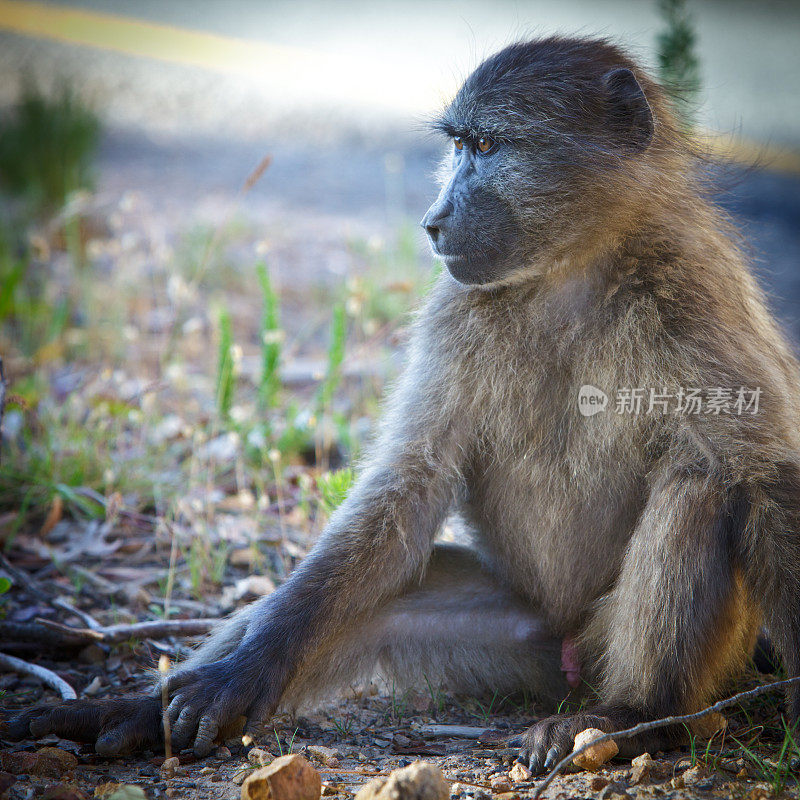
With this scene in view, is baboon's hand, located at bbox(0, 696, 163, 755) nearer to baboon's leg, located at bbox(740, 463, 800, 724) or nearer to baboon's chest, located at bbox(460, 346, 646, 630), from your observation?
baboon's chest, located at bbox(460, 346, 646, 630)

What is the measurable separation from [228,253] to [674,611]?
15.1 ft

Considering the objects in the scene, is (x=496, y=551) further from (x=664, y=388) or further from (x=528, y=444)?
(x=664, y=388)

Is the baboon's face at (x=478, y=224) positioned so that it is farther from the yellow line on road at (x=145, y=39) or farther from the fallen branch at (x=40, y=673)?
the yellow line on road at (x=145, y=39)

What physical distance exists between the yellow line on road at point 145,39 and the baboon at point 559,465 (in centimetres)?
929

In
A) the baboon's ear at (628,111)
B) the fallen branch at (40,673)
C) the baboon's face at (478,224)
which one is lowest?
the fallen branch at (40,673)

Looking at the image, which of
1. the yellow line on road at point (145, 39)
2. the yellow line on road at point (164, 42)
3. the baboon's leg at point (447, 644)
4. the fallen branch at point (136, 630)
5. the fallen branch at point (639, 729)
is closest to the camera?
the fallen branch at point (639, 729)

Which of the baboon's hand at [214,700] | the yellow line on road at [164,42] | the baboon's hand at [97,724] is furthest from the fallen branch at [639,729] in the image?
the yellow line on road at [164,42]

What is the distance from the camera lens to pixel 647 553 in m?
2.37

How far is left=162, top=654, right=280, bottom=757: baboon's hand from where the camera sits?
2342mm

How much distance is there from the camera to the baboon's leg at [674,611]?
2305 mm

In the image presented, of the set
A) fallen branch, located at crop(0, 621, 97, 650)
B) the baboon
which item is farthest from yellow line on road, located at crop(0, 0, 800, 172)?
fallen branch, located at crop(0, 621, 97, 650)

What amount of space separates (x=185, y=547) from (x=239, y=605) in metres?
0.45

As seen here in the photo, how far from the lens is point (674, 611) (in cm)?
231

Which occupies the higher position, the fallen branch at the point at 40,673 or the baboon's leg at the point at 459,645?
the baboon's leg at the point at 459,645
